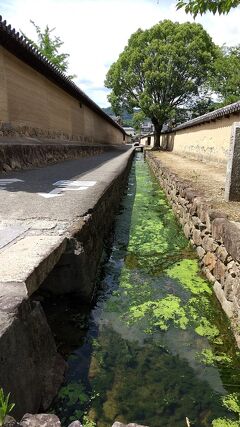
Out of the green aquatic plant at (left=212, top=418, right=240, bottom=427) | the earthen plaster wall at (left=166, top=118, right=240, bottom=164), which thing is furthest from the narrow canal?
the earthen plaster wall at (left=166, top=118, right=240, bottom=164)

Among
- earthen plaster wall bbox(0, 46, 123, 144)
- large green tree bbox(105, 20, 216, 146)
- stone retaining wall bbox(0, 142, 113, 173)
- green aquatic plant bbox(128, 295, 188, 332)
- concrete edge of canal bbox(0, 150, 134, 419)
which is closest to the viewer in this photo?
concrete edge of canal bbox(0, 150, 134, 419)

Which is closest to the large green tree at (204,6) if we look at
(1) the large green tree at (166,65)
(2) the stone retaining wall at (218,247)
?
(2) the stone retaining wall at (218,247)

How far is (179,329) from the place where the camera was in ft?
11.2

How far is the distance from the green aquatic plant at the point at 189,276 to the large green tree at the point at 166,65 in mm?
27961

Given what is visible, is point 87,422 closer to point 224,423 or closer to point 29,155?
point 224,423

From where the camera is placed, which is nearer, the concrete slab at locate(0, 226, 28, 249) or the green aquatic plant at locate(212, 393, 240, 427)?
the green aquatic plant at locate(212, 393, 240, 427)

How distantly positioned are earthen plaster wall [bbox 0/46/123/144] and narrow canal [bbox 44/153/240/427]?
6910mm

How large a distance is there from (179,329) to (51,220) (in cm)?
183

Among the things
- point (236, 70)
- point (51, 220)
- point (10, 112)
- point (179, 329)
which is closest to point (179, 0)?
point (51, 220)

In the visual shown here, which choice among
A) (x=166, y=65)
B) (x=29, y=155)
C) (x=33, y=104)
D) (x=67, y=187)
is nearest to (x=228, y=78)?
(x=166, y=65)

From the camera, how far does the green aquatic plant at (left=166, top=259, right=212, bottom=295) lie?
4320mm

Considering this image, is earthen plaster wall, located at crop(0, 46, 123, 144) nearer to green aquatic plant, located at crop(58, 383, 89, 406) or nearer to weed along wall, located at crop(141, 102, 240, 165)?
weed along wall, located at crop(141, 102, 240, 165)

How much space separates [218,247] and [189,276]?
0.72m

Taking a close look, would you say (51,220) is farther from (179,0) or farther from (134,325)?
(179,0)
